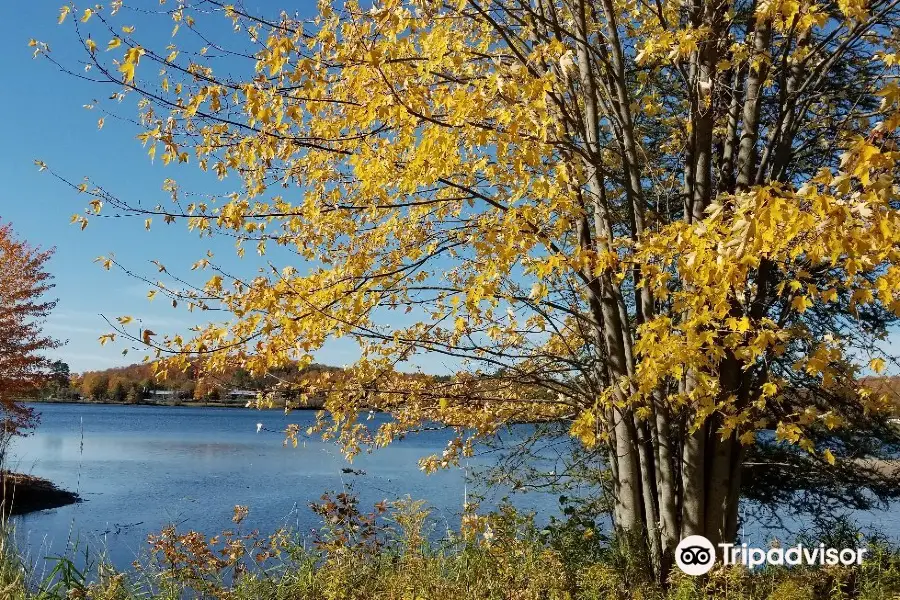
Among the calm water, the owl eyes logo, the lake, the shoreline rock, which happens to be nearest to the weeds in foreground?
the owl eyes logo

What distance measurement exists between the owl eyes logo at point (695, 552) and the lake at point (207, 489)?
1214 mm

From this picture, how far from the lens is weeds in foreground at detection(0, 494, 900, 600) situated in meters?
4.20

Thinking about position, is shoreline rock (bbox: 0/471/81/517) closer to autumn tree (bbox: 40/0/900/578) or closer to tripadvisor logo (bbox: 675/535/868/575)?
autumn tree (bbox: 40/0/900/578)

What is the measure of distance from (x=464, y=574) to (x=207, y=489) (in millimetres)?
16553

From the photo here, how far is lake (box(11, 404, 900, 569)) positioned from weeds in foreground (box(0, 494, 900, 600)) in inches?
22.5

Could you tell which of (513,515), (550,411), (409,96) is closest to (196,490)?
(550,411)

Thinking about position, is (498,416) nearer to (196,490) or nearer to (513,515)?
(513,515)

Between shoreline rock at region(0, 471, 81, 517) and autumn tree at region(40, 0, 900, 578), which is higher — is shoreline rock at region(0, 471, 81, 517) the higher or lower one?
the lower one

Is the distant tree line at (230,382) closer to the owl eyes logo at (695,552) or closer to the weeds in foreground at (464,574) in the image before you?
the weeds in foreground at (464,574)

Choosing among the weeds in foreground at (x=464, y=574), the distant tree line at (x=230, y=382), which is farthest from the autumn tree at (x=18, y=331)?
the weeds in foreground at (x=464, y=574)

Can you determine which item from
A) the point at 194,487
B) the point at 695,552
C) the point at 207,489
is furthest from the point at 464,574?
the point at 194,487

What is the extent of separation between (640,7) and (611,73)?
5.39 feet

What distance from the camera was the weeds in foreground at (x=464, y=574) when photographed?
4195 millimetres

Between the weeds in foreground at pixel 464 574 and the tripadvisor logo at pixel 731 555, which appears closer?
the weeds in foreground at pixel 464 574
